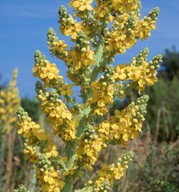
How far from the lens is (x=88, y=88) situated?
165 inches

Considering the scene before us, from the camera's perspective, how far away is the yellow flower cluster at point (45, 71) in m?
4.18

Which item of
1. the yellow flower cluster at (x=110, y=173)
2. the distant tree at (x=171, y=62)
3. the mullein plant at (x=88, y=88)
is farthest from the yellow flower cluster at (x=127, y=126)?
the distant tree at (x=171, y=62)

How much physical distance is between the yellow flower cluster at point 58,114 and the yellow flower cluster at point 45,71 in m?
0.13

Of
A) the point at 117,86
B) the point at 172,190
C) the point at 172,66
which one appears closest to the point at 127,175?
the point at 172,190

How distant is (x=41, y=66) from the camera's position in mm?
4184

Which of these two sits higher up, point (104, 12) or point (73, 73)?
point (104, 12)

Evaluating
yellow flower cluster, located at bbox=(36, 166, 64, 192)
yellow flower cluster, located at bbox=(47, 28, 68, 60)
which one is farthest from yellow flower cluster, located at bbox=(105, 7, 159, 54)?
yellow flower cluster, located at bbox=(36, 166, 64, 192)

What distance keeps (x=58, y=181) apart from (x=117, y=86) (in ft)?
2.73

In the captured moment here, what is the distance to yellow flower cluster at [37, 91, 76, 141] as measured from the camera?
3.97 metres

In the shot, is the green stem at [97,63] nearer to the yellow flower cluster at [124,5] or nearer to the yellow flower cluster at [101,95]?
the yellow flower cluster at [101,95]

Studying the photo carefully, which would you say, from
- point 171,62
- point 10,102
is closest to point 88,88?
point 10,102

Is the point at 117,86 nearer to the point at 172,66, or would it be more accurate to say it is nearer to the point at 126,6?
the point at 126,6

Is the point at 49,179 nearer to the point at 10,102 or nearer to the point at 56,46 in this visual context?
the point at 56,46

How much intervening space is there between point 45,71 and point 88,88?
0.34 m
